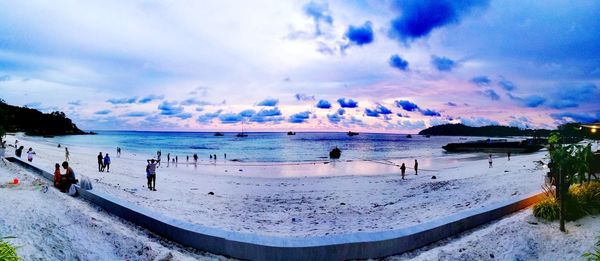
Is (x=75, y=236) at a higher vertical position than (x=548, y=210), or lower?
lower

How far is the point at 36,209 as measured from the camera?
8.20 metres

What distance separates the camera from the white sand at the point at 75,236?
623 centimetres

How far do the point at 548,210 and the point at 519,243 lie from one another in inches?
66.4

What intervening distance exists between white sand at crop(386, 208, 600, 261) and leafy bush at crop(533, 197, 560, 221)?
0.19m

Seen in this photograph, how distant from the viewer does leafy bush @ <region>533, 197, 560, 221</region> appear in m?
7.80

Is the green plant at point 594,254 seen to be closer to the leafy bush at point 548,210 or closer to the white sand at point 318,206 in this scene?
the leafy bush at point 548,210

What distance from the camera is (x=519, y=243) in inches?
272

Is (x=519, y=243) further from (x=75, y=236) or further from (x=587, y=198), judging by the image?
(x=75, y=236)

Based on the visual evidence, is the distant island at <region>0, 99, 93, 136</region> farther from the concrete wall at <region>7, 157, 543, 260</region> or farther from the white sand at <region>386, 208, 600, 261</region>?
the white sand at <region>386, 208, 600, 261</region>

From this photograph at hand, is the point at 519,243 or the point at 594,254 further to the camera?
the point at 519,243

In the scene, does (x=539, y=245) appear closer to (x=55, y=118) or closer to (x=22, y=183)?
(x=22, y=183)

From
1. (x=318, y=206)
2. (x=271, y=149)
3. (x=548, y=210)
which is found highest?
(x=548, y=210)

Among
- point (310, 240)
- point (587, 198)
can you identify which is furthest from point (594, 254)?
point (310, 240)

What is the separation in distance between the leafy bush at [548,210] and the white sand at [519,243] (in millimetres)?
192
